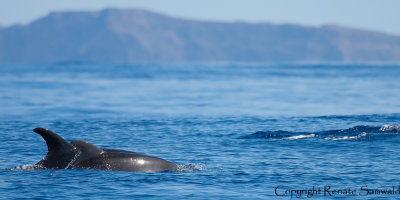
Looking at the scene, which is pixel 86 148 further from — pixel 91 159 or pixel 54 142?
pixel 54 142

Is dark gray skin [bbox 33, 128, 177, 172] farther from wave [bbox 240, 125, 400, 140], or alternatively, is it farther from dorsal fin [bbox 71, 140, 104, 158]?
wave [bbox 240, 125, 400, 140]

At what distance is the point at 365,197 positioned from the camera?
11.8m

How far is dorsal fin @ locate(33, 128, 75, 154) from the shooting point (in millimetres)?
12758

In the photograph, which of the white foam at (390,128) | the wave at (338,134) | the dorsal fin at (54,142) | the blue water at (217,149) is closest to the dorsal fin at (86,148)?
the dorsal fin at (54,142)

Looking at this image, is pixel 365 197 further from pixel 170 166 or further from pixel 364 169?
pixel 170 166


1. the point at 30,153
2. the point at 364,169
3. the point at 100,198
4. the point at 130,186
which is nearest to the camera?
the point at 100,198

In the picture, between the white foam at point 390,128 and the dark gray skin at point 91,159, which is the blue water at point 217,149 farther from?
the dark gray skin at point 91,159

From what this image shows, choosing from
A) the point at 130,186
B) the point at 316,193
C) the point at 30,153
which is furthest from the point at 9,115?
the point at 316,193

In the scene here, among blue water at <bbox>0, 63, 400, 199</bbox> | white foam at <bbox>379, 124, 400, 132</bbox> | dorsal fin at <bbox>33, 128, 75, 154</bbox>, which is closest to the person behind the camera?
blue water at <bbox>0, 63, 400, 199</bbox>

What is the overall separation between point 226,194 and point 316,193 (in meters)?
1.90

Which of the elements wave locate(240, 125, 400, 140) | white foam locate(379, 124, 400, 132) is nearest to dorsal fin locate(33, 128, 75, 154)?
wave locate(240, 125, 400, 140)

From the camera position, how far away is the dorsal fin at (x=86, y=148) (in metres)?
13.3

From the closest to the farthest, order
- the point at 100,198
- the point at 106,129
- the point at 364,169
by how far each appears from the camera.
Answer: the point at 100,198, the point at 364,169, the point at 106,129

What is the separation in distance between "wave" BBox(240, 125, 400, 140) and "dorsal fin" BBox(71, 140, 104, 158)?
8050 mm
